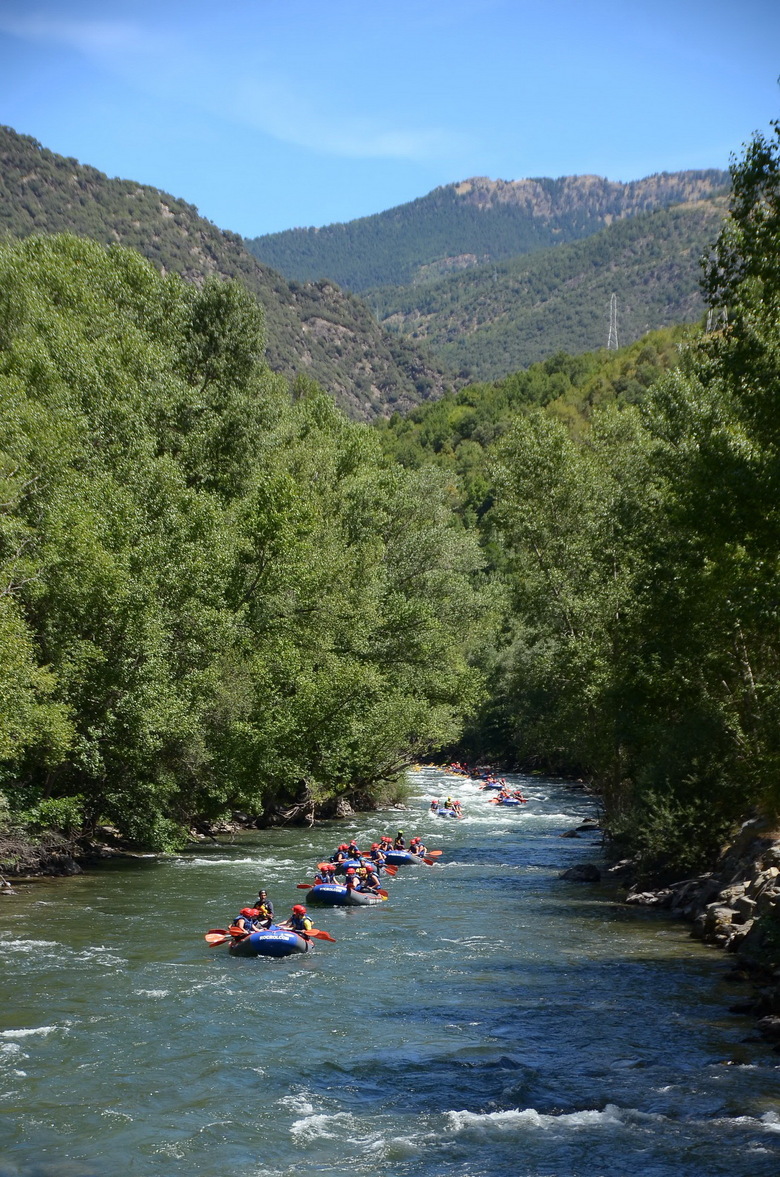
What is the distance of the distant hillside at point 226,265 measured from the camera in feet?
442

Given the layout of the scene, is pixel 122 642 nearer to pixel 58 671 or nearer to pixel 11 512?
pixel 58 671

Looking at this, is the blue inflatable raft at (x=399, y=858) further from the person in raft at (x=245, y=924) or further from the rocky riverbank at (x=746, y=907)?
the person in raft at (x=245, y=924)

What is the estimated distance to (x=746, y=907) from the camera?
66.6 feet

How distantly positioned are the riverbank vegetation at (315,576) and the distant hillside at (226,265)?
76.7 metres

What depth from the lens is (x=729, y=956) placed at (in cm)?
1939

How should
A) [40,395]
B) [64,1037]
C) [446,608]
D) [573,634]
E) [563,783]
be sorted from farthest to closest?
[563,783] < [446,608] < [573,634] < [40,395] < [64,1037]

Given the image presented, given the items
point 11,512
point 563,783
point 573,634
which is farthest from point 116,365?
point 563,783

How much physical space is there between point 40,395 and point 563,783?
38.1 meters

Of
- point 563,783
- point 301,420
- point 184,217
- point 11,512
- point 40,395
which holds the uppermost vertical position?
point 184,217

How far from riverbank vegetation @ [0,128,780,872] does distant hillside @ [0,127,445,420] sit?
76.7 metres

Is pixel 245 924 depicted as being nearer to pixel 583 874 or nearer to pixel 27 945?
pixel 27 945

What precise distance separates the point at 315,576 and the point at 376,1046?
78.0 ft

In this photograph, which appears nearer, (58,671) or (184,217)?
(58,671)

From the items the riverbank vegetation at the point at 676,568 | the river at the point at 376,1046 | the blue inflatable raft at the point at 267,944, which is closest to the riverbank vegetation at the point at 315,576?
the riverbank vegetation at the point at 676,568
